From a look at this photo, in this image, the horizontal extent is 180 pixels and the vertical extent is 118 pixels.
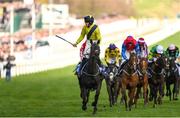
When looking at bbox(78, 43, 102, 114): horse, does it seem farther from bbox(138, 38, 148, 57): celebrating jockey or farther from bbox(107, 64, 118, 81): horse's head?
bbox(107, 64, 118, 81): horse's head

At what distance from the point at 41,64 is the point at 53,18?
1181 inches

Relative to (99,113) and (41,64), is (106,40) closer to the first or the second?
(41,64)

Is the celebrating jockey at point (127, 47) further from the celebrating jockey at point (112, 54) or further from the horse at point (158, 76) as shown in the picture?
the celebrating jockey at point (112, 54)

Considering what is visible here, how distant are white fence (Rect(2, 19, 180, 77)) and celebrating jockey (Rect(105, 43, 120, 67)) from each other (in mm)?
16613

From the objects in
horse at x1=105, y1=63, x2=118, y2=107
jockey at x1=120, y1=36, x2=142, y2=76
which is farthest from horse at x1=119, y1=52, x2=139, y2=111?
horse at x1=105, y1=63, x2=118, y2=107

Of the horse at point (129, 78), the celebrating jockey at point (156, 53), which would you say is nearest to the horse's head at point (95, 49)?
the horse at point (129, 78)

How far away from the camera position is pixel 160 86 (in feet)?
88.0

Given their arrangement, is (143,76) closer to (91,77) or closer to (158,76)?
(158,76)

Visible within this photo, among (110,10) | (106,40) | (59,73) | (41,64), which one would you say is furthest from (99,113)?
(110,10)

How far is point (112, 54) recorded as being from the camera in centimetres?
2742

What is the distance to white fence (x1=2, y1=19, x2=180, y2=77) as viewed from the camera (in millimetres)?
67000

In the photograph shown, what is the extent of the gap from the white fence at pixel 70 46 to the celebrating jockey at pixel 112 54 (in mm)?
16613

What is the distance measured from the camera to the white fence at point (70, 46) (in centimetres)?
6700

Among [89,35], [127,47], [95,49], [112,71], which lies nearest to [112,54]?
[112,71]
